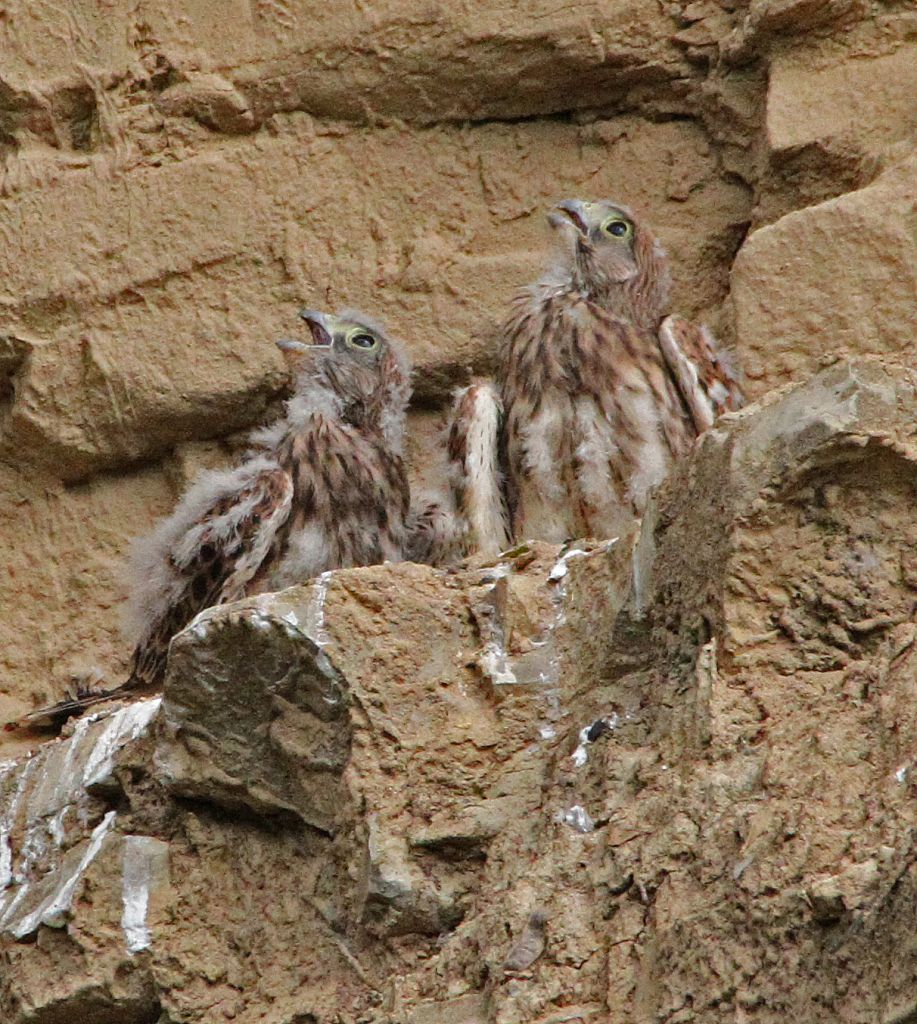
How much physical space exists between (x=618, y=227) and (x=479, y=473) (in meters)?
0.95

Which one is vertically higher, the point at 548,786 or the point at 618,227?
the point at 618,227

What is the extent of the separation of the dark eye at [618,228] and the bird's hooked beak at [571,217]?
69 mm

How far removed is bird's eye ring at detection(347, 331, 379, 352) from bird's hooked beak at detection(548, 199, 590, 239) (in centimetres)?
68

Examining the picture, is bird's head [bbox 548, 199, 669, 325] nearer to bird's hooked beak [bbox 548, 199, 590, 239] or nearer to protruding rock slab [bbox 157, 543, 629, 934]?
bird's hooked beak [bbox 548, 199, 590, 239]

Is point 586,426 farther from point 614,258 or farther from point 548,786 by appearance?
point 548,786

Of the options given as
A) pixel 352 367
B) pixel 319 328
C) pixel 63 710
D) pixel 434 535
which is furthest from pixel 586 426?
pixel 63 710

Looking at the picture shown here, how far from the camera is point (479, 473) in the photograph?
21.1 feet

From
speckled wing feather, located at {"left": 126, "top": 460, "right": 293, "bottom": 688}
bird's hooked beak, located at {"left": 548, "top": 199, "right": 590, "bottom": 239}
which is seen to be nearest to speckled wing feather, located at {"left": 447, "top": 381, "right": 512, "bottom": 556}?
speckled wing feather, located at {"left": 126, "top": 460, "right": 293, "bottom": 688}

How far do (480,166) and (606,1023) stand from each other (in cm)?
404

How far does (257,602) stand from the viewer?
489 cm

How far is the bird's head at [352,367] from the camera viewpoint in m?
6.83

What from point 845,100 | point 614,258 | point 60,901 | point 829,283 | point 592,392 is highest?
point 845,100

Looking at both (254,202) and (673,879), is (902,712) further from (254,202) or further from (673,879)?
(254,202)

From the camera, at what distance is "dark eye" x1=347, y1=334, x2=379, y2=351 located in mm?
6852
